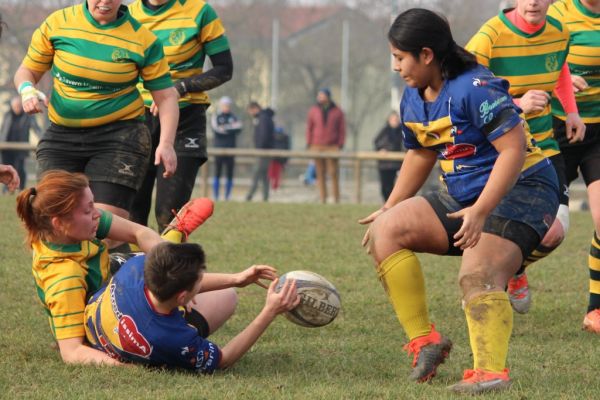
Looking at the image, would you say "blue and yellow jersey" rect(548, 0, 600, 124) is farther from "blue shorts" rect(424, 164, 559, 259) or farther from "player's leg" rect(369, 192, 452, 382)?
"player's leg" rect(369, 192, 452, 382)

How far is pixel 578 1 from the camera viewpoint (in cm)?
743

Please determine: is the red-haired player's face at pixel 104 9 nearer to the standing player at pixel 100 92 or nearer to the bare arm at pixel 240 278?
the standing player at pixel 100 92

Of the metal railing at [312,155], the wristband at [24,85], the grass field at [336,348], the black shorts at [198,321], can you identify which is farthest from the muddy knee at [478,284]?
the metal railing at [312,155]

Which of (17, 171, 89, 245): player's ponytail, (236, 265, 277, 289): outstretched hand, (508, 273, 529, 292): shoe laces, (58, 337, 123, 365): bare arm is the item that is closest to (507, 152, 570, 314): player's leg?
(508, 273, 529, 292): shoe laces

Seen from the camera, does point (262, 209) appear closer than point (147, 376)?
No

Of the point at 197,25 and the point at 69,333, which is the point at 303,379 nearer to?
the point at 69,333

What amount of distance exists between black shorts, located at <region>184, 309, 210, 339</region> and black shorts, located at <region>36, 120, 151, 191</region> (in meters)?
1.07

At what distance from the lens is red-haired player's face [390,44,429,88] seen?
4.99m

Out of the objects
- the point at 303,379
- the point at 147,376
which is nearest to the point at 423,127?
the point at 303,379

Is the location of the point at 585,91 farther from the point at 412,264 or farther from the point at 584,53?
the point at 412,264

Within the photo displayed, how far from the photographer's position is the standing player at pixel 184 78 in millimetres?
7172

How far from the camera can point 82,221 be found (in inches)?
206

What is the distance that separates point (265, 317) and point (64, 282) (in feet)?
3.24

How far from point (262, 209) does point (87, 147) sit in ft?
29.4
